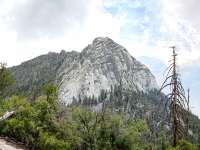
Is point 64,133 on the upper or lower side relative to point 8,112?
lower

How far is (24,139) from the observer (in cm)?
2891

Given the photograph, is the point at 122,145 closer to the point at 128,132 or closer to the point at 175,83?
the point at 128,132

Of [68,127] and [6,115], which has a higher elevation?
[6,115]

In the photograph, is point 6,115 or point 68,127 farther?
point 6,115

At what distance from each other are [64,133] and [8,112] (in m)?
8.69

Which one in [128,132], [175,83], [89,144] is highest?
[175,83]

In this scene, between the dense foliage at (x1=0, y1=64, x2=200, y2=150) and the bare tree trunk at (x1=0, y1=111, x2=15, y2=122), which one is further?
the bare tree trunk at (x1=0, y1=111, x2=15, y2=122)

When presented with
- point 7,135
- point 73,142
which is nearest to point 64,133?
point 73,142

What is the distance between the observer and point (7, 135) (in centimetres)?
3027

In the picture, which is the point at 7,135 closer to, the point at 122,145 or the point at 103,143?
the point at 103,143

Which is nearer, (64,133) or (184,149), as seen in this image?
(184,149)

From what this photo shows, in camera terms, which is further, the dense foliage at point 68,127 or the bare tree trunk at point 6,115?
the bare tree trunk at point 6,115

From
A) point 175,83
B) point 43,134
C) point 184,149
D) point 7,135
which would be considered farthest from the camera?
point 7,135

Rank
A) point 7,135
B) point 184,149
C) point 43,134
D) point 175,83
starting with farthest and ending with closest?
point 7,135
point 43,134
point 175,83
point 184,149
